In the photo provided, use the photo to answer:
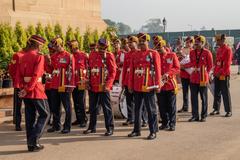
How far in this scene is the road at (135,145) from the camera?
27.2ft

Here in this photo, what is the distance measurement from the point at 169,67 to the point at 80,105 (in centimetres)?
232

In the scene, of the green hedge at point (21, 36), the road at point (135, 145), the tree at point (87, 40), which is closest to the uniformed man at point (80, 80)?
the road at point (135, 145)

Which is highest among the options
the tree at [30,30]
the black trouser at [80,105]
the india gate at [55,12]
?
the india gate at [55,12]

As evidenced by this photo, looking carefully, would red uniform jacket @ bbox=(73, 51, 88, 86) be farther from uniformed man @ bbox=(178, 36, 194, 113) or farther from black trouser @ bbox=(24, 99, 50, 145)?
uniformed man @ bbox=(178, 36, 194, 113)

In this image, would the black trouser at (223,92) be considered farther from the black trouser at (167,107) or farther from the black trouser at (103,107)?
the black trouser at (103,107)

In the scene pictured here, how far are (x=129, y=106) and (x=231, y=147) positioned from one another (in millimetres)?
3231

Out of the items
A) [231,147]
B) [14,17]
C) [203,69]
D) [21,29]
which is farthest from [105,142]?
[14,17]

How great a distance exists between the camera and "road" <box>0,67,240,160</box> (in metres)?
8.30

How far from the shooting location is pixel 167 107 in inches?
433

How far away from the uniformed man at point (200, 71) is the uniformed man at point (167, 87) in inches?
48.1

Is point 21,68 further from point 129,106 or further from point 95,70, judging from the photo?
point 129,106

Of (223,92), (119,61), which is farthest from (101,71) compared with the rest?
(223,92)

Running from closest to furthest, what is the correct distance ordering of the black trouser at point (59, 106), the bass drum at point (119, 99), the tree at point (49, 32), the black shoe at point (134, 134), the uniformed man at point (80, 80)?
1. the black shoe at point (134, 134)
2. the black trouser at point (59, 106)
3. the uniformed man at point (80, 80)
4. the bass drum at point (119, 99)
5. the tree at point (49, 32)

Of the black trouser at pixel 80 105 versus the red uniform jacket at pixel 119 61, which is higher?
the red uniform jacket at pixel 119 61
